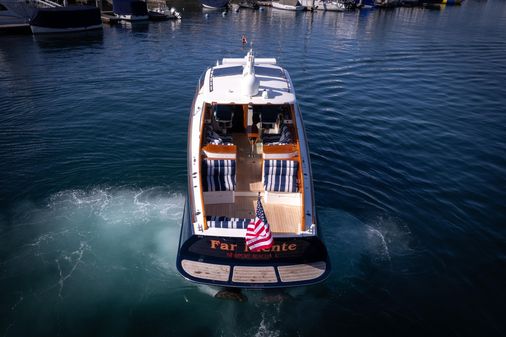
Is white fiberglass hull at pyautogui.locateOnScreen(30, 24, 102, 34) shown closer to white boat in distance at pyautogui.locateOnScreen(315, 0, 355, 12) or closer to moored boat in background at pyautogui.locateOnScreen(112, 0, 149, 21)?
moored boat in background at pyautogui.locateOnScreen(112, 0, 149, 21)

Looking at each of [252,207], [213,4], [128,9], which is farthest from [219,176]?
[213,4]

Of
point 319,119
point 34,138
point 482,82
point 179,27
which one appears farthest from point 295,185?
point 179,27

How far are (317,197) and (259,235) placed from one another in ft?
25.3

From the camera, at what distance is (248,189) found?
13375mm

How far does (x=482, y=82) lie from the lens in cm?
3322

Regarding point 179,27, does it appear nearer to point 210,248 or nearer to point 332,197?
point 332,197

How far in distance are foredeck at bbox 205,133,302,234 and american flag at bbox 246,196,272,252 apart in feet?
5.58

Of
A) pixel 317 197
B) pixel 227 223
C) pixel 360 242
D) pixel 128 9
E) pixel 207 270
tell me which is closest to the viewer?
pixel 207 270

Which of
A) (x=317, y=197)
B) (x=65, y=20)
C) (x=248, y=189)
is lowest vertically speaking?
(x=317, y=197)

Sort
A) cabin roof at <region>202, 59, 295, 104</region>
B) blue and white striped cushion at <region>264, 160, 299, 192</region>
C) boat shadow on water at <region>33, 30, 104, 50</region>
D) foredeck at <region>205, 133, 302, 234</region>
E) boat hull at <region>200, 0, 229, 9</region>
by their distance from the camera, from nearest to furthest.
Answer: foredeck at <region>205, 133, 302, 234</region>
blue and white striped cushion at <region>264, 160, 299, 192</region>
cabin roof at <region>202, 59, 295, 104</region>
boat shadow on water at <region>33, 30, 104, 50</region>
boat hull at <region>200, 0, 229, 9</region>

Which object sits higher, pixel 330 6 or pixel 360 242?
pixel 330 6

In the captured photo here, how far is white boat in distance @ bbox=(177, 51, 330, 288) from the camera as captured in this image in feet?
34.6

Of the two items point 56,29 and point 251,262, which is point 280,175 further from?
point 56,29

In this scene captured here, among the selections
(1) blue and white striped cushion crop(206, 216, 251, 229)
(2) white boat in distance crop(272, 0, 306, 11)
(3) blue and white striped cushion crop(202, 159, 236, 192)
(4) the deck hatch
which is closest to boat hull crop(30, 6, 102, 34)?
(2) white boat in distance crop(272, 0, 306, 11)
